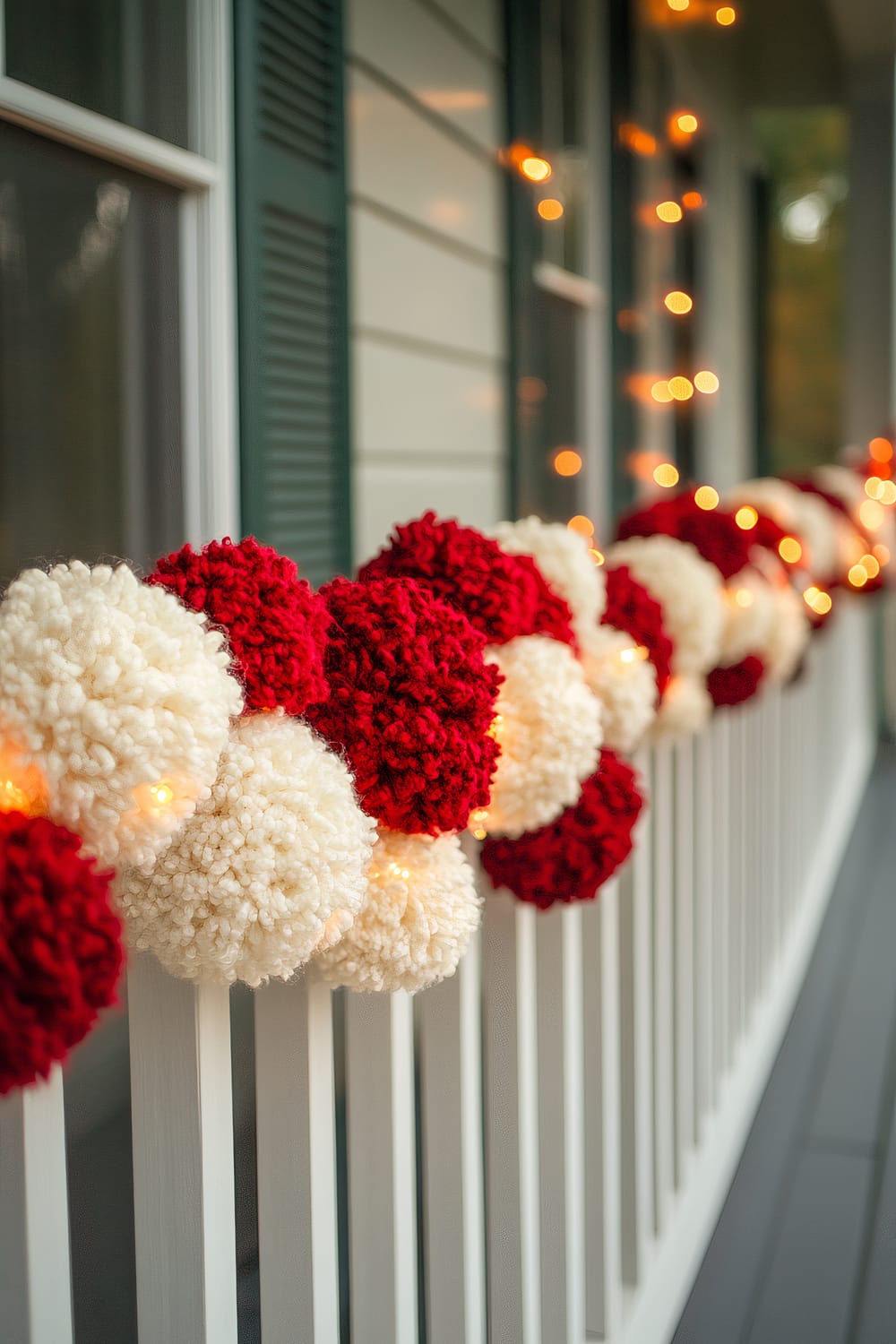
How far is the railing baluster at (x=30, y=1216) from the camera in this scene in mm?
729

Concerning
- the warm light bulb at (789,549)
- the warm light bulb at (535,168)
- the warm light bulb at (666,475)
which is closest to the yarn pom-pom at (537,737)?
the warm light bulb at (789,549)

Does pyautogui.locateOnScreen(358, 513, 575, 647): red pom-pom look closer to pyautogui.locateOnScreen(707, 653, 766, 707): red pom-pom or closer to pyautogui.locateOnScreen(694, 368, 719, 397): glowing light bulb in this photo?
pyautogui.locateOnScreen(707, 653, 766, 707): red pom-pom

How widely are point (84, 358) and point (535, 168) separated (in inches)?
77.0

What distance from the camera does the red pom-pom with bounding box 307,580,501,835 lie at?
0.90 metres

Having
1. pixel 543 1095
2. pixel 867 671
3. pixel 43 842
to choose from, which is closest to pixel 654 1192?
pixel 543 1095

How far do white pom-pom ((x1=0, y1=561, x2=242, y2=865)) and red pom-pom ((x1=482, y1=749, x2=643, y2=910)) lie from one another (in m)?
0.50

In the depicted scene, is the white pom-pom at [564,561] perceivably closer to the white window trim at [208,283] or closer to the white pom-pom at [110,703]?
the white pom-pom at [110,703]

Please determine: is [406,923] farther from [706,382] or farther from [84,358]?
[706,382]

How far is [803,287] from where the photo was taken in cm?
861

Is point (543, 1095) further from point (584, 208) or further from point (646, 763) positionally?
point (584, 208)

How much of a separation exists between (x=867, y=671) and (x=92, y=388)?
4.76 m

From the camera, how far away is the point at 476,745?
93 centimetres

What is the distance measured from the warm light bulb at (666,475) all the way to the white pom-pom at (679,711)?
3412mm

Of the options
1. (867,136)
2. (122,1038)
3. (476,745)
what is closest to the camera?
(476,745)
